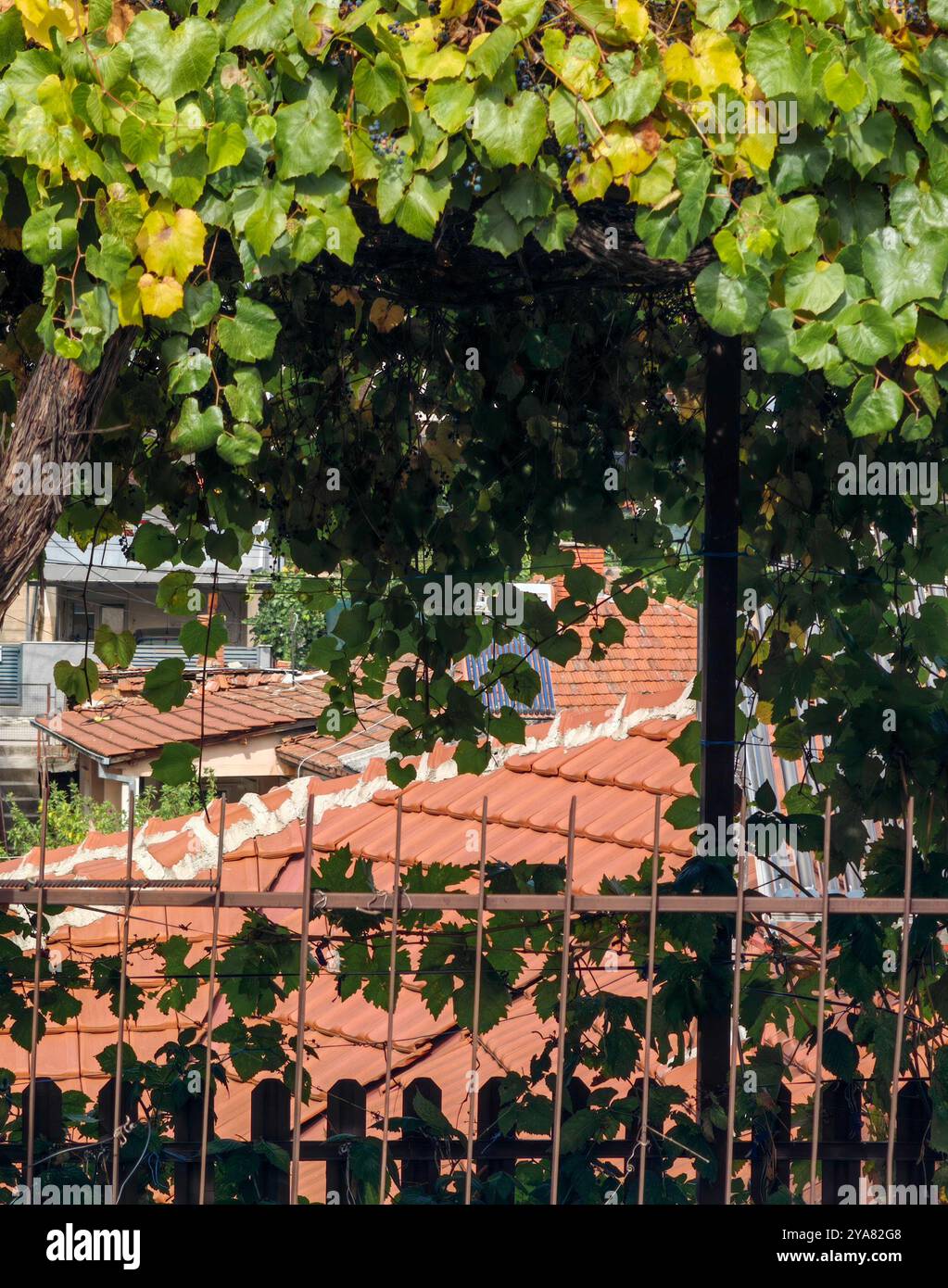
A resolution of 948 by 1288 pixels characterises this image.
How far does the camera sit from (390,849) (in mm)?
6258

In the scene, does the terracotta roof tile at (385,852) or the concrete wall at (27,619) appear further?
the concrete wall at (27,619)

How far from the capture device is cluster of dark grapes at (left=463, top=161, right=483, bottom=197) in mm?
1893

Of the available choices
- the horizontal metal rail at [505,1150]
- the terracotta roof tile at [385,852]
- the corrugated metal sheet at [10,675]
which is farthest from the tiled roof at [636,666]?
the corrugated metal sheet at [10,675]

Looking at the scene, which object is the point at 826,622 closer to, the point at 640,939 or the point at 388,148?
the point at 640,939

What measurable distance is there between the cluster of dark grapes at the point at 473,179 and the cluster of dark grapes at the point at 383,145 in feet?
0.40

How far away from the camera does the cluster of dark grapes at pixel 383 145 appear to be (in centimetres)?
183

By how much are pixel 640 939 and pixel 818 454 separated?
133 cm

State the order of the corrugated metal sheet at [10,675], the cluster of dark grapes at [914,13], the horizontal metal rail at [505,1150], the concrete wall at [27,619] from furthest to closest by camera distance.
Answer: the concrete wall at [27,619] → the corrugated metal sheet at [10,675] → the horizontal metal rail at [505,1150] → the cluster of dark grapes at [914,13]

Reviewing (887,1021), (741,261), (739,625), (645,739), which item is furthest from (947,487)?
(645,739)

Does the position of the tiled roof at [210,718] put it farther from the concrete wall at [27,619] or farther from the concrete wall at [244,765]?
the concrete wall at [27,619]

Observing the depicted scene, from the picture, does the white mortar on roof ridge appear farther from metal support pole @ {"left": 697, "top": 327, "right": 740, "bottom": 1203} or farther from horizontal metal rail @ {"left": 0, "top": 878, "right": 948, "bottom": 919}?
horizontal metal rail @ {"left": 0, "top": 878, "right": 948, "bottom": 919}

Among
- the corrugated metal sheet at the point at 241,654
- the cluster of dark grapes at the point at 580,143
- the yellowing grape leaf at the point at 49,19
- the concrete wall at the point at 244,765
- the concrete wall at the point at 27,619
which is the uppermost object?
the concrete wall at the point at 27,619

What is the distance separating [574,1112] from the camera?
2.91m

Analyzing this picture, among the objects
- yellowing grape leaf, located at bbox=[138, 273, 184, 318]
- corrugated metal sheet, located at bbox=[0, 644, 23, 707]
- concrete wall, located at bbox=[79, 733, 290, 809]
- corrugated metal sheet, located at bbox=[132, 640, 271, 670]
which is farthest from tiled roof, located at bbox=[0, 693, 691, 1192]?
corrugated metal sheet, located at bbox=[132, 640, 271, 670]
